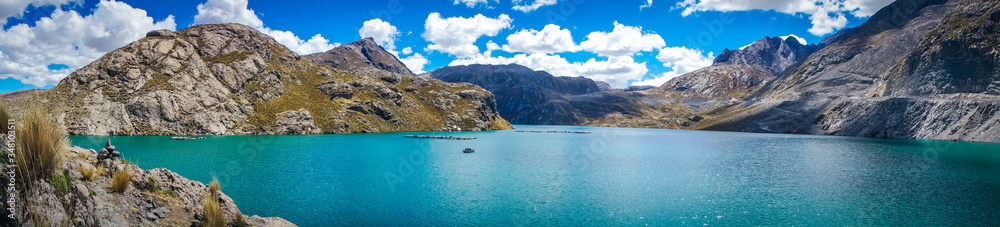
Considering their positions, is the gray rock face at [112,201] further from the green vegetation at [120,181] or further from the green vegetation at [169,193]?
the green vegetation at [120,181]

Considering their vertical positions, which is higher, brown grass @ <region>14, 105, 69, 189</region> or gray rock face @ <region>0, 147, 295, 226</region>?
brown grass @ <region>14, 105, 69, 189</region>

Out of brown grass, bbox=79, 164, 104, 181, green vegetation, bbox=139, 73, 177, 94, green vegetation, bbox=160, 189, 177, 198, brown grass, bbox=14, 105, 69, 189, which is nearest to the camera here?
brown grass, bbox=14, 105, 69, 189

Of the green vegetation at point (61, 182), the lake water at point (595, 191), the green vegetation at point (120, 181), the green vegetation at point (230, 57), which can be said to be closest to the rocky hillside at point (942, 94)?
the lake water at point (595, 191)

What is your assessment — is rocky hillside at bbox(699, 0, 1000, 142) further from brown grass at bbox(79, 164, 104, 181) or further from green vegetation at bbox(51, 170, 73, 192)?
green vegetation at bbox(51, 170, 73, 192)

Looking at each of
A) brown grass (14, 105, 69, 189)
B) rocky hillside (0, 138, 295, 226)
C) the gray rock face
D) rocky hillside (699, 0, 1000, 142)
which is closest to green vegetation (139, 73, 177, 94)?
rocky hillside (0, 138, 295, 226)

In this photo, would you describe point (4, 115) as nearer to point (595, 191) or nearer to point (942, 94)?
point (595, 191)

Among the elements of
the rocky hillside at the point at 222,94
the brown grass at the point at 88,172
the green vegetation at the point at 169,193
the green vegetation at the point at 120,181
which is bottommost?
the green vegetation at the point at 169,193

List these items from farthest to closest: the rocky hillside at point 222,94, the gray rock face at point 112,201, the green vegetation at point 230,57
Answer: the green vegetation at point 230,57
the rocky hillside at point 222,94
the gray rock face at point 112,201
